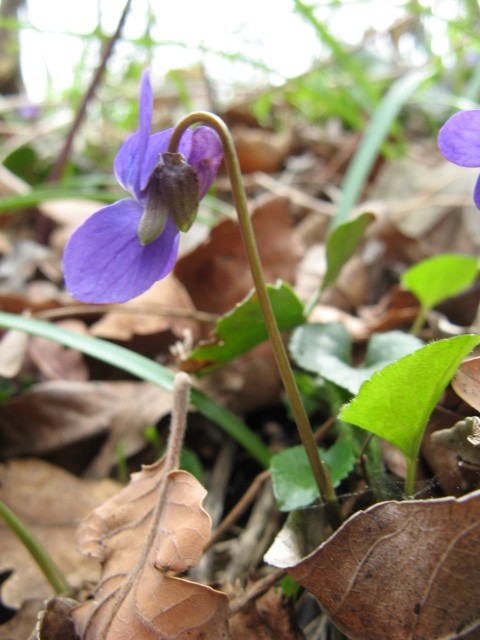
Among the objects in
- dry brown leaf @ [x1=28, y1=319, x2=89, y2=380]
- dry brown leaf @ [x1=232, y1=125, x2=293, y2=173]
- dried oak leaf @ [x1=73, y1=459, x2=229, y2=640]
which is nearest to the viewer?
dried oak leaf @ [x1=73, y1=459, x2=229, y2=640]

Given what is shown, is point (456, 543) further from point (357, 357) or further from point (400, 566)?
point (357, 357)

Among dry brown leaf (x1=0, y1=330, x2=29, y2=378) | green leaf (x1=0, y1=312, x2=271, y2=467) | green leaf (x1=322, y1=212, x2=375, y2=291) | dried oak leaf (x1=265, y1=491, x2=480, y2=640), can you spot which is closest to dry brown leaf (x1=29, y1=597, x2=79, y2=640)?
dried oak leaf (x1=265, y1=491, x2=480, y2=640)

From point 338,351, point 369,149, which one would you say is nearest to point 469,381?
point 338,351

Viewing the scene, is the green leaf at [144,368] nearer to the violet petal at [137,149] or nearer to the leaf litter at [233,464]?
the leaf litter at [233,464]

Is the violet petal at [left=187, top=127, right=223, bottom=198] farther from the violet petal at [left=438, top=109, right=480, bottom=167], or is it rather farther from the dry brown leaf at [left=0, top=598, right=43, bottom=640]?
the dry brown leaf at [left=0, top=598, right=43, bottom=640]

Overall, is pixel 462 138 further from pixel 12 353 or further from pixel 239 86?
pixel 239 86

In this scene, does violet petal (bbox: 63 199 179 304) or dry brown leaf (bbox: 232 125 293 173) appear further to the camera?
dry brown leaf (bbox: 232 125 293 173)
